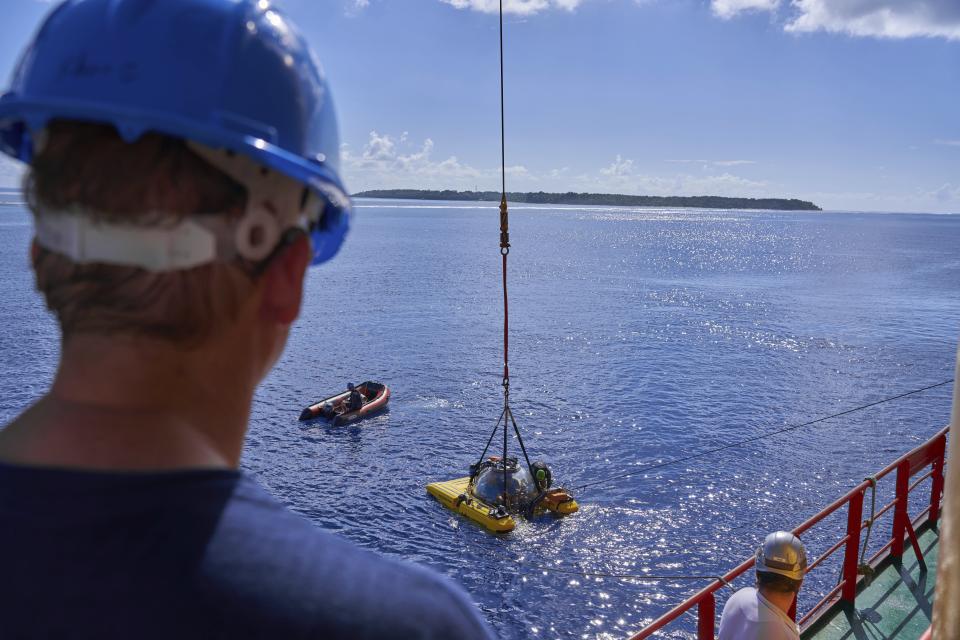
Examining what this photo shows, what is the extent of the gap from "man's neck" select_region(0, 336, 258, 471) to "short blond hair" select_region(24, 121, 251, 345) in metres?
0.04

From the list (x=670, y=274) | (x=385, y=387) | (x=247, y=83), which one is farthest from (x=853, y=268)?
(x=247, y=83)

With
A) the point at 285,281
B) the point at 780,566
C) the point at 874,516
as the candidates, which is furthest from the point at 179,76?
the point at 874,516

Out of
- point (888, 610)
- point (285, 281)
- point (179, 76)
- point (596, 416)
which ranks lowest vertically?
point (596, 416)

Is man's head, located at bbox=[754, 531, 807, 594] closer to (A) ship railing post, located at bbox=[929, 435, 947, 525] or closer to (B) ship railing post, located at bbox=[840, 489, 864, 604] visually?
(B) ship railing post, located at bbox=[840, 489, 864, 604]

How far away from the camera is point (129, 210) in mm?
1269

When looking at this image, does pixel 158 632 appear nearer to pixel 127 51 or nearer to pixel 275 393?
pixel 127 51

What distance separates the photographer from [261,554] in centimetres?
112

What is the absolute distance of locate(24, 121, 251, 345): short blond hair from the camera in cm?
128

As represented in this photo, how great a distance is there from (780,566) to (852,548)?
375 centimetres

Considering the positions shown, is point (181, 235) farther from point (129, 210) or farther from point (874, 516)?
point (874, 516)

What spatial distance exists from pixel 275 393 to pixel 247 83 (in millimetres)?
39240

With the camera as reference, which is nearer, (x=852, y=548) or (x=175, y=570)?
(x=175, y=570)

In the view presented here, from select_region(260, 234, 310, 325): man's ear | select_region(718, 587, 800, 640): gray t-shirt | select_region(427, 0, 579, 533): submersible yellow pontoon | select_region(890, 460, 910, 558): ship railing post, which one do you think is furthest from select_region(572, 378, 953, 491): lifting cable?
select_region(260, 234, 310, 325): man's ear

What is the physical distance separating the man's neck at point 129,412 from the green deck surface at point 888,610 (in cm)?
899
